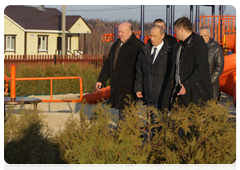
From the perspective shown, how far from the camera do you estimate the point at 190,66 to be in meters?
5.04

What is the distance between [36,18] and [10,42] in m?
4.90

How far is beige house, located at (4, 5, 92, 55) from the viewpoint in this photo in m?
41.6

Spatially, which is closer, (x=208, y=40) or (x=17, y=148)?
(x=17, y=148)

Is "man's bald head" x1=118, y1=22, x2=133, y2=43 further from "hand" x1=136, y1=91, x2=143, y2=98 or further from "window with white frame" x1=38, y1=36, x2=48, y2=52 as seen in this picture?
"window with white frame" x1=38, y1=36, x2=48, y2=52

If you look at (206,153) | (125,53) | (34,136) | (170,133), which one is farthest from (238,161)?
(125,53)

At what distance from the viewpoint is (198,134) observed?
3617 mm

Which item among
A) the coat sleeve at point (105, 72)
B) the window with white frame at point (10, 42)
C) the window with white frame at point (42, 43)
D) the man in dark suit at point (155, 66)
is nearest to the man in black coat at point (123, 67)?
the coat sleeve at point (105, 72)

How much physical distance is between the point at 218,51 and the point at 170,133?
2.97m

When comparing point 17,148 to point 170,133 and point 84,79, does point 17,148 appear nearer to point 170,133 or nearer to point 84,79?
point 170,133

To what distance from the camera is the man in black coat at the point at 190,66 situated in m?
4.96

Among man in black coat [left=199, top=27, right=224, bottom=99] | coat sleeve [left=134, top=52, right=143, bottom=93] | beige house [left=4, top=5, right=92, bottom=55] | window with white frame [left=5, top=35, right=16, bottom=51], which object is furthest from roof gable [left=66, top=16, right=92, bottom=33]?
coat sleeve [left=134, top=52, right=143, bottom=93]

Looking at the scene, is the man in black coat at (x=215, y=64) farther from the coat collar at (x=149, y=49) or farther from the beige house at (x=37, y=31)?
the beige house at (x=37, y=31)

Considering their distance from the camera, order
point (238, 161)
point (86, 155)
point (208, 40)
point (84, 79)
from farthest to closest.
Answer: point (84, 79) < point (208, 40) < point (238, 161) < point (86, 155)

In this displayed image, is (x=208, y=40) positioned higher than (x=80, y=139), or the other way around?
(x=208, y=40)
